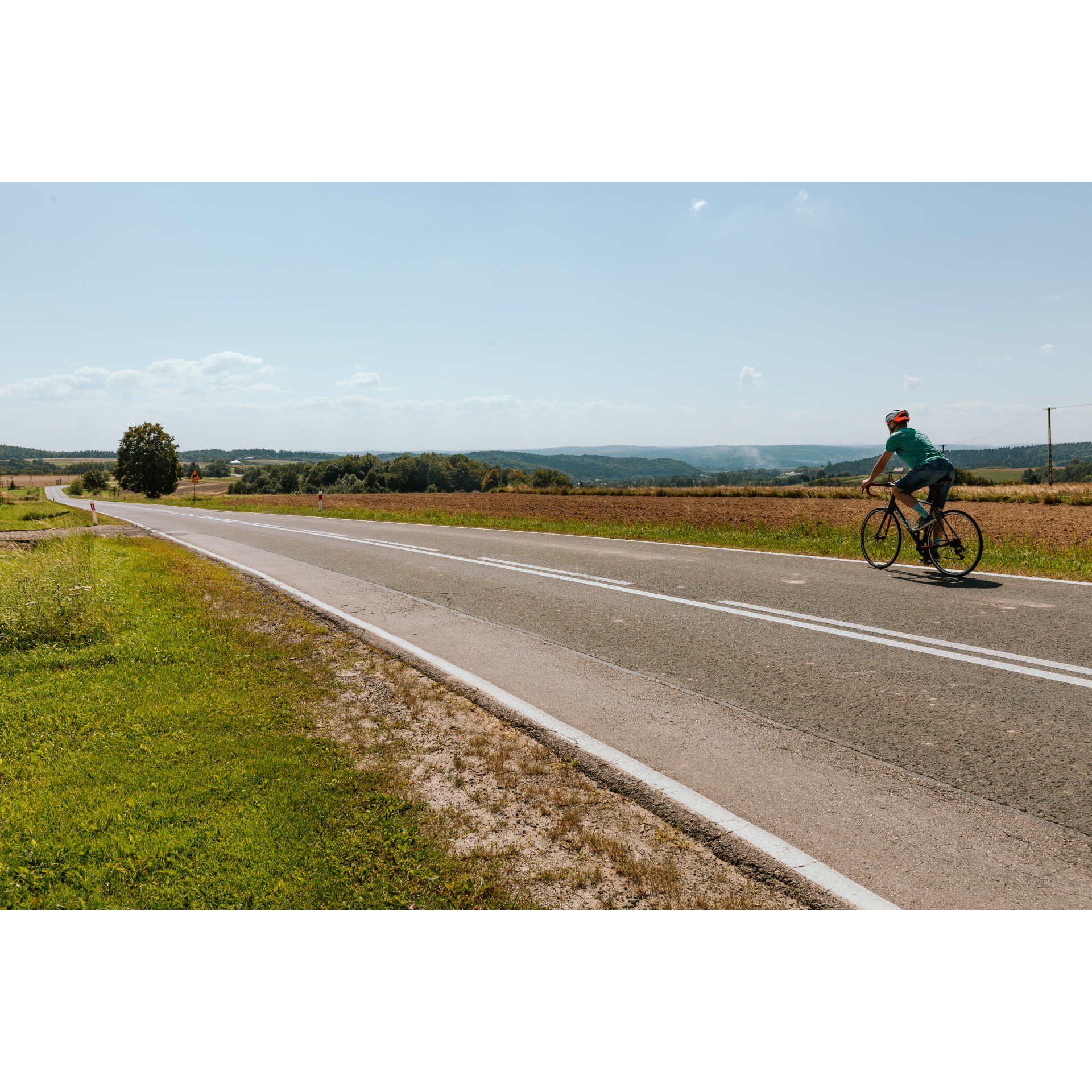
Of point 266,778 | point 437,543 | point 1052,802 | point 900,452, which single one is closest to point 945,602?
point 900,452

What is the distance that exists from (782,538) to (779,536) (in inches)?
A: 17.9

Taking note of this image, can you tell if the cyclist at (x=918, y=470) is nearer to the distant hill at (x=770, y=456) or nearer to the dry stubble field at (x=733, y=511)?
the dry stubble field at (x=733, y=511)

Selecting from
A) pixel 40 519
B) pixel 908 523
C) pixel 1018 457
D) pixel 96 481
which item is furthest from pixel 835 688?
pixel 96 481

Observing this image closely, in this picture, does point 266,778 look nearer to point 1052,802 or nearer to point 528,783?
point 528,783

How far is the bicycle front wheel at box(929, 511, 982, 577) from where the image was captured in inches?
335

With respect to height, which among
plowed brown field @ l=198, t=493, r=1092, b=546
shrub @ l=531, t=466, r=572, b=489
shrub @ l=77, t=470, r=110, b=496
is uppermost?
shrub @ l=77, t=470, r=110, b=496

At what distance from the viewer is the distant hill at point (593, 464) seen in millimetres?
121375

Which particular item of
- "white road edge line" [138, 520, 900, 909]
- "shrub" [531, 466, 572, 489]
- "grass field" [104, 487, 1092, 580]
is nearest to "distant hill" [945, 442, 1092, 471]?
"grass field" [104, 487, 1092, 580]

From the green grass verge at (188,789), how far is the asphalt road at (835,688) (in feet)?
4.70

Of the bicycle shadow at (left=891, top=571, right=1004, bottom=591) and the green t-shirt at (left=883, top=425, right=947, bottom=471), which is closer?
the bicycle shadow at (left=891, top=571, right=1004, bottom=591)

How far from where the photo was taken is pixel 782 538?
14172 millimetres

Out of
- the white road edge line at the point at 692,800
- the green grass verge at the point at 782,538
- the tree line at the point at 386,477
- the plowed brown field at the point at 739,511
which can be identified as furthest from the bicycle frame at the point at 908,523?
the tree line at the point at 386,477

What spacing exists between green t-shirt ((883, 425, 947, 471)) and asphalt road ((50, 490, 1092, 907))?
→ 149cm

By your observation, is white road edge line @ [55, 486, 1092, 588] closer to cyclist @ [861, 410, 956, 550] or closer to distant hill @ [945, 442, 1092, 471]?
cyclist @ [861, 410, 956, 550]
